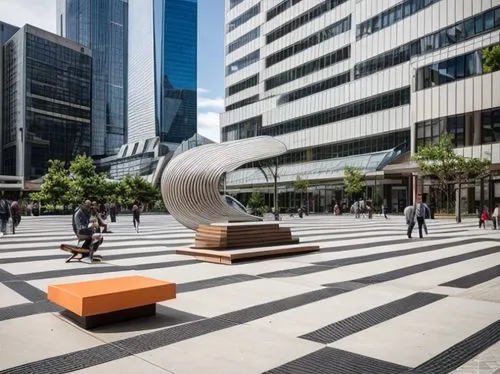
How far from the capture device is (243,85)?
70688 millimetres

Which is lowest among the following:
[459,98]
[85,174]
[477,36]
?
[85,174]

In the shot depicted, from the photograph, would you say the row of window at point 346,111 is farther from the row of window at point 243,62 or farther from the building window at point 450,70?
the row of window at point 243,62

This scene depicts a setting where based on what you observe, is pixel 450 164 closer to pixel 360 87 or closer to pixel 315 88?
pixel 360 87

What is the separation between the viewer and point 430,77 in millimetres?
40625

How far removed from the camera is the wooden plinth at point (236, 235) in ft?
40.2

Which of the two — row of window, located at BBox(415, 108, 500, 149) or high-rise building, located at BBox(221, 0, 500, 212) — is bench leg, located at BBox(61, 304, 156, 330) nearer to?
high-rise building, located at BBox(221, 0, 500, 212)

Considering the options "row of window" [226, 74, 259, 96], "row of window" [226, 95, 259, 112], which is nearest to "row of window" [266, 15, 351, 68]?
"row of window" [226, 74, 259, 96]

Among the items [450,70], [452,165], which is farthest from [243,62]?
[452,165]

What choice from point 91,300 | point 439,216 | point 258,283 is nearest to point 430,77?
point 439,216

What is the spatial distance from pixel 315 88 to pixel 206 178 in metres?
43.1

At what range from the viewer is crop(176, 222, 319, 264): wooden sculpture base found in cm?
1148

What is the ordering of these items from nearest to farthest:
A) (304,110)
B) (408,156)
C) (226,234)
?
(226,234) < (408,156) < (304,110)

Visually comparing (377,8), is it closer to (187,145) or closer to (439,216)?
(439,216)

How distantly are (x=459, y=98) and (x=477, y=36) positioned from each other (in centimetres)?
476
